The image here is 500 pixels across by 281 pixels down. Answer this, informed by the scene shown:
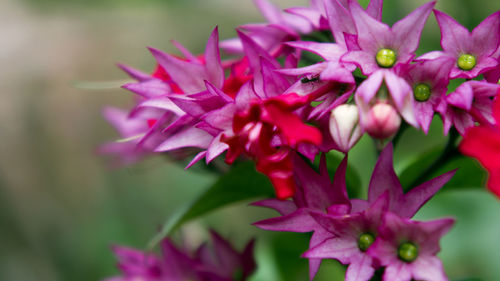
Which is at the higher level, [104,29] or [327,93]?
[327,93]

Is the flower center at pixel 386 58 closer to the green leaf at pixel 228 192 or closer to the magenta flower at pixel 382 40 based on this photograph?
the magenta flower at pixel 382 40

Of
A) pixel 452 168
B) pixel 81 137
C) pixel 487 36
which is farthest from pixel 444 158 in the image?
pixel 81 137

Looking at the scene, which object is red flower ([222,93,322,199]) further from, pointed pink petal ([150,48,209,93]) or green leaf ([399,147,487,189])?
green leaf ([399,147,487,189])

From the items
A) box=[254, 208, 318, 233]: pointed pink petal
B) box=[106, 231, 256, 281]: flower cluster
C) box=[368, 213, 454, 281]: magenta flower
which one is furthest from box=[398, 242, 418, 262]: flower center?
box=[106, 231, 256, 281]: flower cluster

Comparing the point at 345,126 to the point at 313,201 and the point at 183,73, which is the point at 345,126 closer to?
the point at 313,201

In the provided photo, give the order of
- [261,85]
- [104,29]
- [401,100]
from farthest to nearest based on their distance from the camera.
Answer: [104,29]
[261,85]
[401,100]

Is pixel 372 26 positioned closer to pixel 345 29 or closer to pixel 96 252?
pixel 345 29

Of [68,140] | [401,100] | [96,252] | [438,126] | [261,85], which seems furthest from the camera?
[68,140]

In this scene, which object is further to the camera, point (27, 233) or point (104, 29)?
point (104, 29)

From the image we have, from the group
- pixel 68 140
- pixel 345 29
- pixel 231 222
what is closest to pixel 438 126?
pixel 231 222
